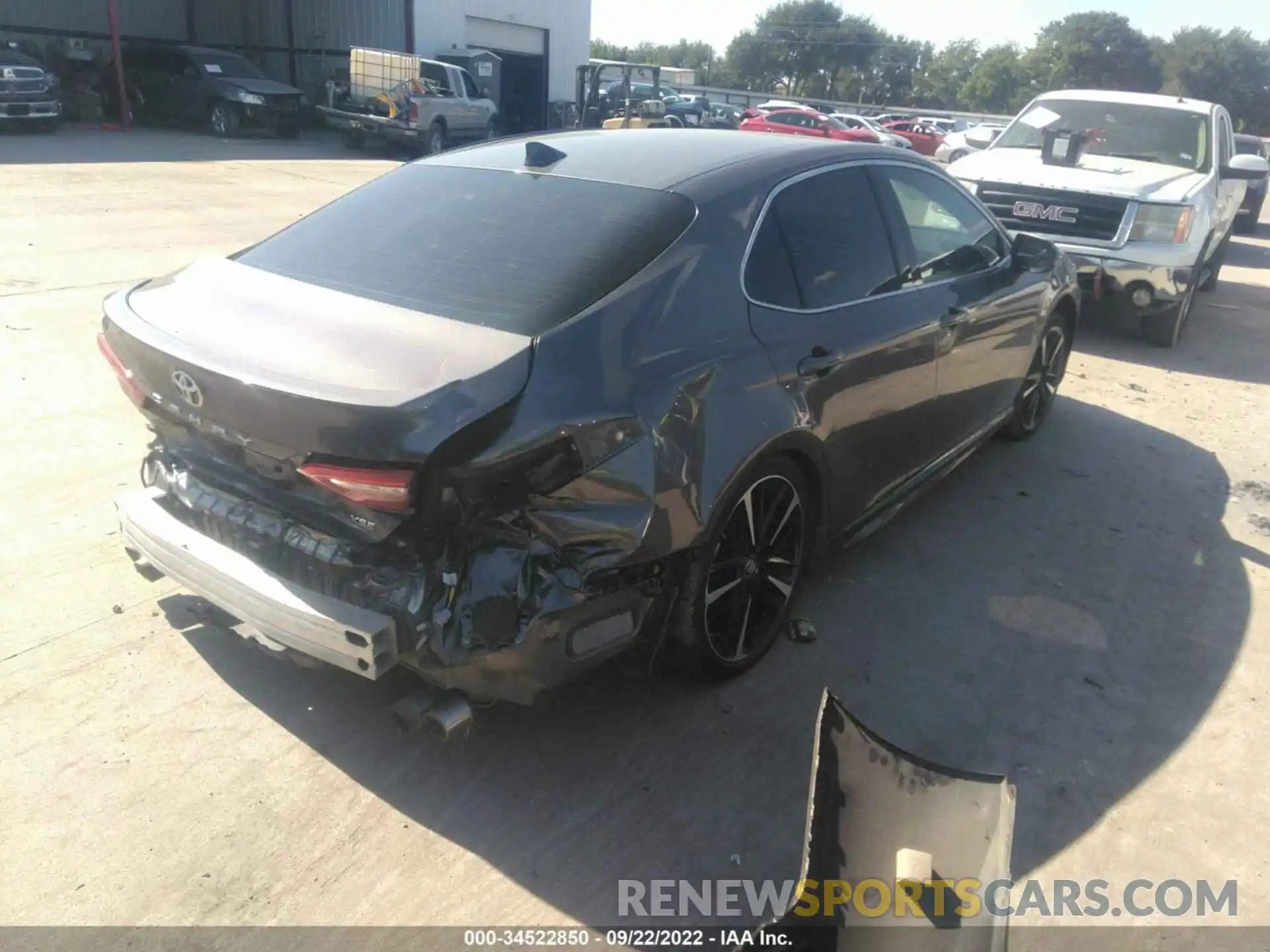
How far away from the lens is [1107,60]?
2918 inches

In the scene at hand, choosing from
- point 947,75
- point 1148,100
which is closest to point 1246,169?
point 1148,100

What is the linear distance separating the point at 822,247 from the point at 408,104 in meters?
19.7

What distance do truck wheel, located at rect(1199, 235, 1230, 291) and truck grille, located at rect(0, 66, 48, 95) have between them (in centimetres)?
2028

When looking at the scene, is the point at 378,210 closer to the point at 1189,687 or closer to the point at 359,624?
the point at 359,624

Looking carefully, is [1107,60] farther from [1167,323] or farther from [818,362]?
[818,362]

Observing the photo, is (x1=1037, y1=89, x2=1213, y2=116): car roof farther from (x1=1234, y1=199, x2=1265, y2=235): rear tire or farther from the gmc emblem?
(x1=1234, y1=199, x2=1265, y2=235): rear tire

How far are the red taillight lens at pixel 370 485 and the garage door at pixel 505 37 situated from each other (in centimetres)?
3014

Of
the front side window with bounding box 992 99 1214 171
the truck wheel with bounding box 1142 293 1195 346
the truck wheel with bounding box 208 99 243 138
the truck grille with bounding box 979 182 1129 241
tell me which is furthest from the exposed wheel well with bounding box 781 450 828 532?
the truck wheel with bounding box 208 99 243 138

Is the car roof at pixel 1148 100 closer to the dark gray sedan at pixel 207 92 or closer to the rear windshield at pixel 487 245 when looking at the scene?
the rear windshield at pixel 487 245

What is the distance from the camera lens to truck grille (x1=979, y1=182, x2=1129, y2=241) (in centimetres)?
784

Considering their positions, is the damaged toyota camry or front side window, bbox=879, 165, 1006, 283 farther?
front side window, bbox=879, 165, 1006, 283

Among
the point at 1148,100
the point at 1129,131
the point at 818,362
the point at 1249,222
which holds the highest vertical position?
the point at 1148,100

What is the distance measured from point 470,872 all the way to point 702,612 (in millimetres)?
1012

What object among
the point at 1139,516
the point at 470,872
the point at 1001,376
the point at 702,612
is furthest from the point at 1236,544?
the point at 470,872
